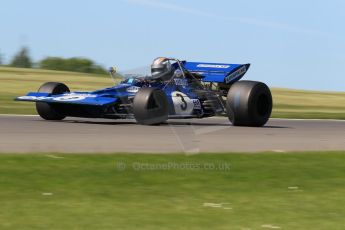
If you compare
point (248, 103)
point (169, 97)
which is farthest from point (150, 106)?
point (248, 103)

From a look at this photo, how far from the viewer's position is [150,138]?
14.1 m

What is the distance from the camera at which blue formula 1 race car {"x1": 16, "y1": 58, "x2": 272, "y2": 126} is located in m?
17.4

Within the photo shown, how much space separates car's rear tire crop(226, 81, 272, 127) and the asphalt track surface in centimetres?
38

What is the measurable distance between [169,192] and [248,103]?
1027 cm

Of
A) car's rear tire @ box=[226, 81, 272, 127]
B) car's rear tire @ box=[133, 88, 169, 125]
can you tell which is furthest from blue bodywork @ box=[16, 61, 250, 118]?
car's rear tire @ box=[226, 81, 272, 127]

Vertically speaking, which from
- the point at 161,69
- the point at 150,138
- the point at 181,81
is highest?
the point at 161,69

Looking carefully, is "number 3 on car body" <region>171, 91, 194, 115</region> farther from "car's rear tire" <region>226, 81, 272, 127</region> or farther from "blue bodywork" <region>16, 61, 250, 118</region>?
"car's rear tire" <region>226, 81, 272, 127</region>

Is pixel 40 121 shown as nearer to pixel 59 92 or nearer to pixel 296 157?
pixel 59 92

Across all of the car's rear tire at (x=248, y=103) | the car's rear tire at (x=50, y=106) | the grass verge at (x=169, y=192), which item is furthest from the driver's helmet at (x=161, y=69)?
the grass verge at (x=169, y=192)

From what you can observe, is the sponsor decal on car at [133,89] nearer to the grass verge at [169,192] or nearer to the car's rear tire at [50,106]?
the car's rear tire at [50,106]

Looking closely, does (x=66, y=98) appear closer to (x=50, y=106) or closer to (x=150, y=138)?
(x=50, y=106)

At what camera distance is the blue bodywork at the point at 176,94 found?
17.6 m

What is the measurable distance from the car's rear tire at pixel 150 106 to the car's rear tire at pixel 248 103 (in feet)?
5.88

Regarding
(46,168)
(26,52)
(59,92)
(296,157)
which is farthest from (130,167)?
(26,52)
